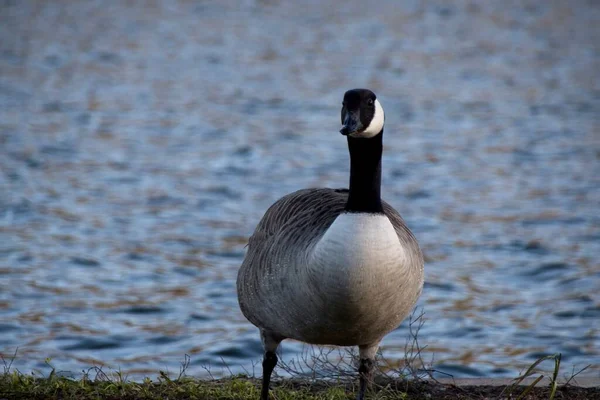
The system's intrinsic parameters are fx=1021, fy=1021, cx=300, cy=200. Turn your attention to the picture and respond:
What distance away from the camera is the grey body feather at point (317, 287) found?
5016 millimetres

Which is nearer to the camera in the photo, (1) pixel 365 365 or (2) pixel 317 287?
(2) pixel 317 287

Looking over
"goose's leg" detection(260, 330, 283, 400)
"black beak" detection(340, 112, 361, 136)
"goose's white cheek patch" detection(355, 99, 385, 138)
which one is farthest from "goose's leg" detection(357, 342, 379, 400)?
"black beak" detection(340, 112, 361, 136)

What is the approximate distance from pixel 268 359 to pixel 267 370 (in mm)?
87

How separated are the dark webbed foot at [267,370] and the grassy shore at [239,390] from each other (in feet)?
0.71

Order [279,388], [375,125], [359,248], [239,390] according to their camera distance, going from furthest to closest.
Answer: [279,388] < [239,390] < [375,125] < [359,248]

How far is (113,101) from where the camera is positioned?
732 inches

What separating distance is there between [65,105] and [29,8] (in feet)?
34.2

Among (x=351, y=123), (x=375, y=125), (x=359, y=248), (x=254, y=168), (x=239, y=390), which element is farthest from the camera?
(x=254, y=168)

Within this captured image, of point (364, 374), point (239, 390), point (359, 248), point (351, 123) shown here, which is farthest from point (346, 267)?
point (239, 390)

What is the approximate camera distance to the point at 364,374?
5695mm

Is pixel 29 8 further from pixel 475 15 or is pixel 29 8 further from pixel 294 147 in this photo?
pixel 294 147

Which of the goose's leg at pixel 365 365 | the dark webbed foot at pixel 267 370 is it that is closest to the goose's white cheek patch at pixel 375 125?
the goose's leg at pixel 365 365

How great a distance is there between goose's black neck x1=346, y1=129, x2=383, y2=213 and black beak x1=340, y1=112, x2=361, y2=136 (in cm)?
24

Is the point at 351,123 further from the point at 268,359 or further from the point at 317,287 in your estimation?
the point at 268,359
